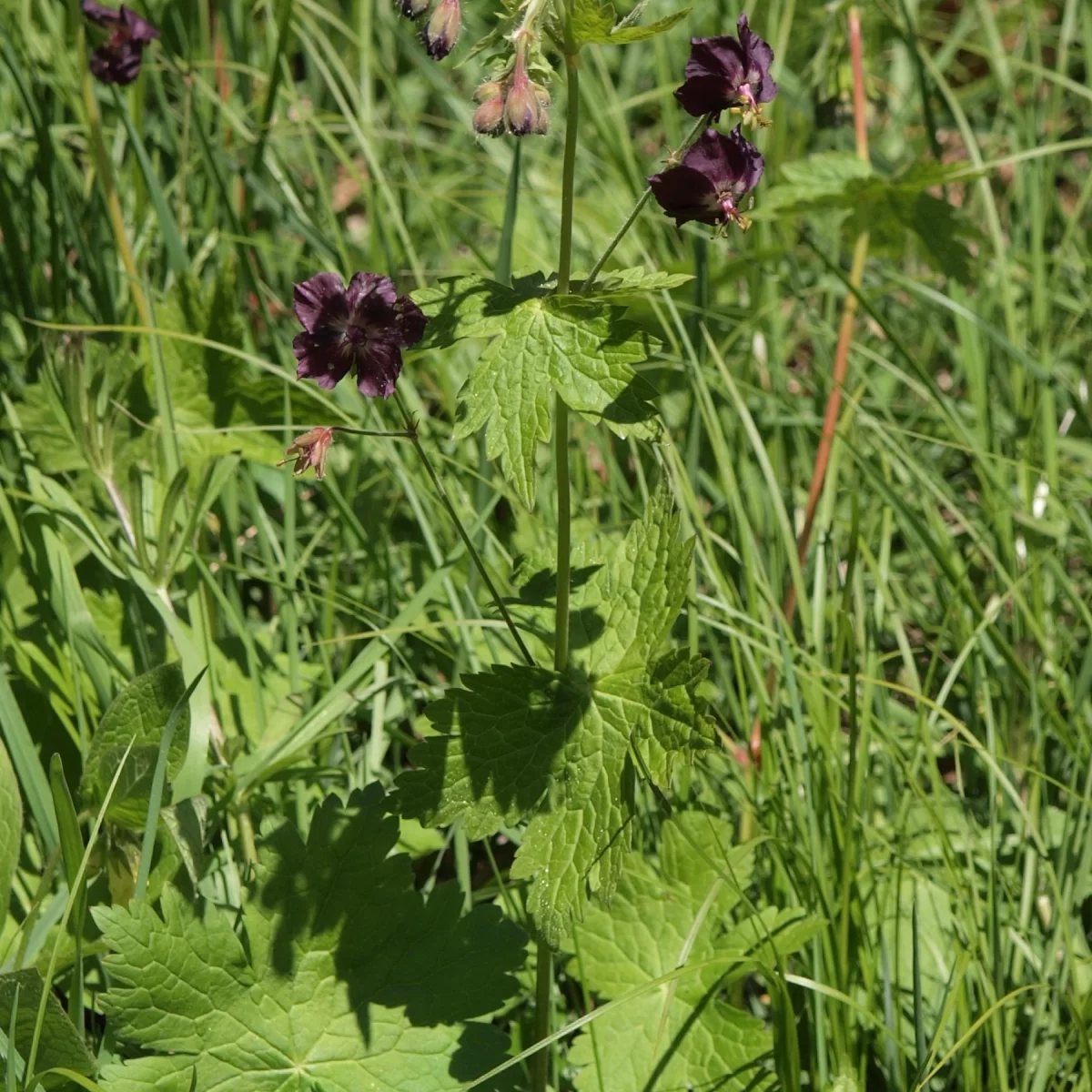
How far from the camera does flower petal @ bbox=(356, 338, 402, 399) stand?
4.81ft

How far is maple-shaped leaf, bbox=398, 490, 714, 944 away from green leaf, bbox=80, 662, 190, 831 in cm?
37

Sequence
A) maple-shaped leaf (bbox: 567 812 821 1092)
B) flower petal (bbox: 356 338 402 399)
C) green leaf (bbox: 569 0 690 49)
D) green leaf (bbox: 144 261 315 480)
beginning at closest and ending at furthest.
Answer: green leaf (bbox: 569 0 690 49)
flower petal (bbox: 356 338 402 399)
maple-shaped leaf (bbox: 567 812 821 1092)
green leaf (bbox: 144 261 315 480)

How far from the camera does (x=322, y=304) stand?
60.0 inches

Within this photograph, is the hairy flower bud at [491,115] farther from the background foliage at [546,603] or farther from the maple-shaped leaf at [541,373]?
the maple-shaped leaf at [541,373]

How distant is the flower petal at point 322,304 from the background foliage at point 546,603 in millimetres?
153

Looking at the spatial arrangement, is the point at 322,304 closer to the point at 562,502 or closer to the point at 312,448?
the point at 312,448

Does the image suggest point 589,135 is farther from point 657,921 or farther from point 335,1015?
point 335,1015

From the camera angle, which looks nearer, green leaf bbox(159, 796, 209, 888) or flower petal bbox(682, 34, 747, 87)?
flower petal bbox(682, 34, 747, 87)

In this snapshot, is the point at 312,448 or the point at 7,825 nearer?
the point at 312,448

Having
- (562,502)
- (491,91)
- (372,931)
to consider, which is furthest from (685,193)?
(372,931)

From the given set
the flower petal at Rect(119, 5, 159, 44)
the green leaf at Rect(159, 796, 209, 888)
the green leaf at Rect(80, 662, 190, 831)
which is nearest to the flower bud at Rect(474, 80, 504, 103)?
the green leaf at Rect(80, 662, 190, 831)

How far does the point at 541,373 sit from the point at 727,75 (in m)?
0.38

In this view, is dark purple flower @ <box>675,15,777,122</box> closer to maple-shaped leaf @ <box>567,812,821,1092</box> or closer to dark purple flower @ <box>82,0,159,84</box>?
maple-shaped leaf @ <box>567,812,821,1092</box>

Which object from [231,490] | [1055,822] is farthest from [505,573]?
[1055,822]
